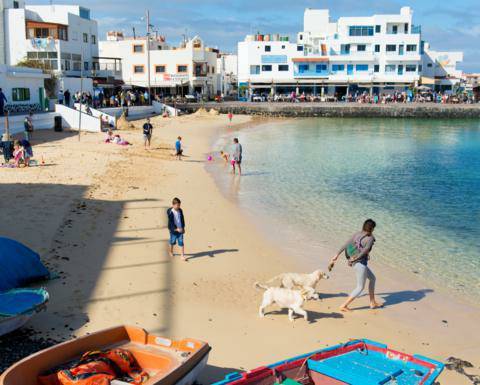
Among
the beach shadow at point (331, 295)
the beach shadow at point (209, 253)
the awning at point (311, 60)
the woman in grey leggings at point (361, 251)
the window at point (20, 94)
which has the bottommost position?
the beach shadow at point (331, 295)

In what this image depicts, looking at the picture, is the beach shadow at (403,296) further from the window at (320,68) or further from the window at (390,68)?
the window at (390,68)

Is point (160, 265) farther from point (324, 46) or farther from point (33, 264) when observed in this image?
point (324, 46)

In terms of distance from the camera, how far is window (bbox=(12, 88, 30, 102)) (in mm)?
34406

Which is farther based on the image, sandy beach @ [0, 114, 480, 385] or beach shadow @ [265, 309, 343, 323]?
beach shadow @ [265, 309, 343, 323]

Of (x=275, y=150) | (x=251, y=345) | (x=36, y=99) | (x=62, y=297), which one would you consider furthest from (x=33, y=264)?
(x=36, y=99)

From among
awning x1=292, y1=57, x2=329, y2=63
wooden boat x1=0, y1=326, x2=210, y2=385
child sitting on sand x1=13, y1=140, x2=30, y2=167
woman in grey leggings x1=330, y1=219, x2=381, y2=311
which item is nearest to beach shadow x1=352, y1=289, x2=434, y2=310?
woman in grey leggings x1=330, y1=219, x2=381, y2=311

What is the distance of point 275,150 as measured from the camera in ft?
111

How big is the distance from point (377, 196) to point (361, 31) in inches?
2426

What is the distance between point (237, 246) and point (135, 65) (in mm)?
62964

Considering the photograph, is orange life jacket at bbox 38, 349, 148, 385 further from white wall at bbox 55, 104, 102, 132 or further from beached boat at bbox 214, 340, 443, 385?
white wall at bbox 55, 104, 102, 132

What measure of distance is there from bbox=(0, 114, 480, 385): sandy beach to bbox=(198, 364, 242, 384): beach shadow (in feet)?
0.08

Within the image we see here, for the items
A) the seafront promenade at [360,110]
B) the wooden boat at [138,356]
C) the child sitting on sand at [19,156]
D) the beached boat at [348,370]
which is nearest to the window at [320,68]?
the seafront promenade at [360,110]

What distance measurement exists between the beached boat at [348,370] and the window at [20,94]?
108 ft

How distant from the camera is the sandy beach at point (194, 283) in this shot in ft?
26.7
